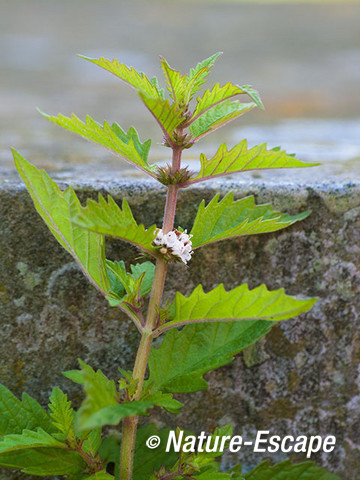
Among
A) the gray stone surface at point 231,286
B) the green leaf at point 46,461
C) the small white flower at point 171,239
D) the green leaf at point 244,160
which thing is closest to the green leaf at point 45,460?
the green leaf at point 46,461

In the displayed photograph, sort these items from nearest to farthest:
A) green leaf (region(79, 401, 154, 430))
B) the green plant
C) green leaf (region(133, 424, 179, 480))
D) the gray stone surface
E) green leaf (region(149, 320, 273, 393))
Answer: green leaf (region(79, 401, 154, 430)), the green plant, green leaf (region(149, 320, 273, 393)), green leaf (region(133, 424, 179, 480)), the gray stone surface

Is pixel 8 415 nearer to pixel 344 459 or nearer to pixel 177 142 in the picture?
pixel 177 142

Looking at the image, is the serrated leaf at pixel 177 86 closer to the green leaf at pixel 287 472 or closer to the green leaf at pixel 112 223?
the green leaf at pixel 112 223

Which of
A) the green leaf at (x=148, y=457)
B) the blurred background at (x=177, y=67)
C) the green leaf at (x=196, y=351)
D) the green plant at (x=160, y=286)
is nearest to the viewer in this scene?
the green plant at (x=160, y=286)

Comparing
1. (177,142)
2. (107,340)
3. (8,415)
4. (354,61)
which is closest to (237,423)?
(107,340)

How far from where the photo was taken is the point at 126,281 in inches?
31.7

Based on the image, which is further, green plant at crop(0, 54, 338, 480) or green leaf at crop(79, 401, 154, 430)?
green plant at crop(0, 54, 338, 480)

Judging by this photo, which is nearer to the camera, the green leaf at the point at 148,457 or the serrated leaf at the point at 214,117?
the serrated leaf at the point at 214,117

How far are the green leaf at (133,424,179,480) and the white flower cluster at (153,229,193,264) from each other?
40 centimetres

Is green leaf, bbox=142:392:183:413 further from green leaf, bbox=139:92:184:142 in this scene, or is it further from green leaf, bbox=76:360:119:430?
green leaf, bbox=139:92:184:142

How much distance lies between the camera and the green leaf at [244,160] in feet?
2.53

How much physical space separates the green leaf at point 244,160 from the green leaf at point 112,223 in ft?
0.42

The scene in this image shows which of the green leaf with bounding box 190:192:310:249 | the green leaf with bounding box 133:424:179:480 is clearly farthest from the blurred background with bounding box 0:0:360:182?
the green leaf with bounding box 133:424:179:480

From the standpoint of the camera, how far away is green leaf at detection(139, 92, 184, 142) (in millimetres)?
701
